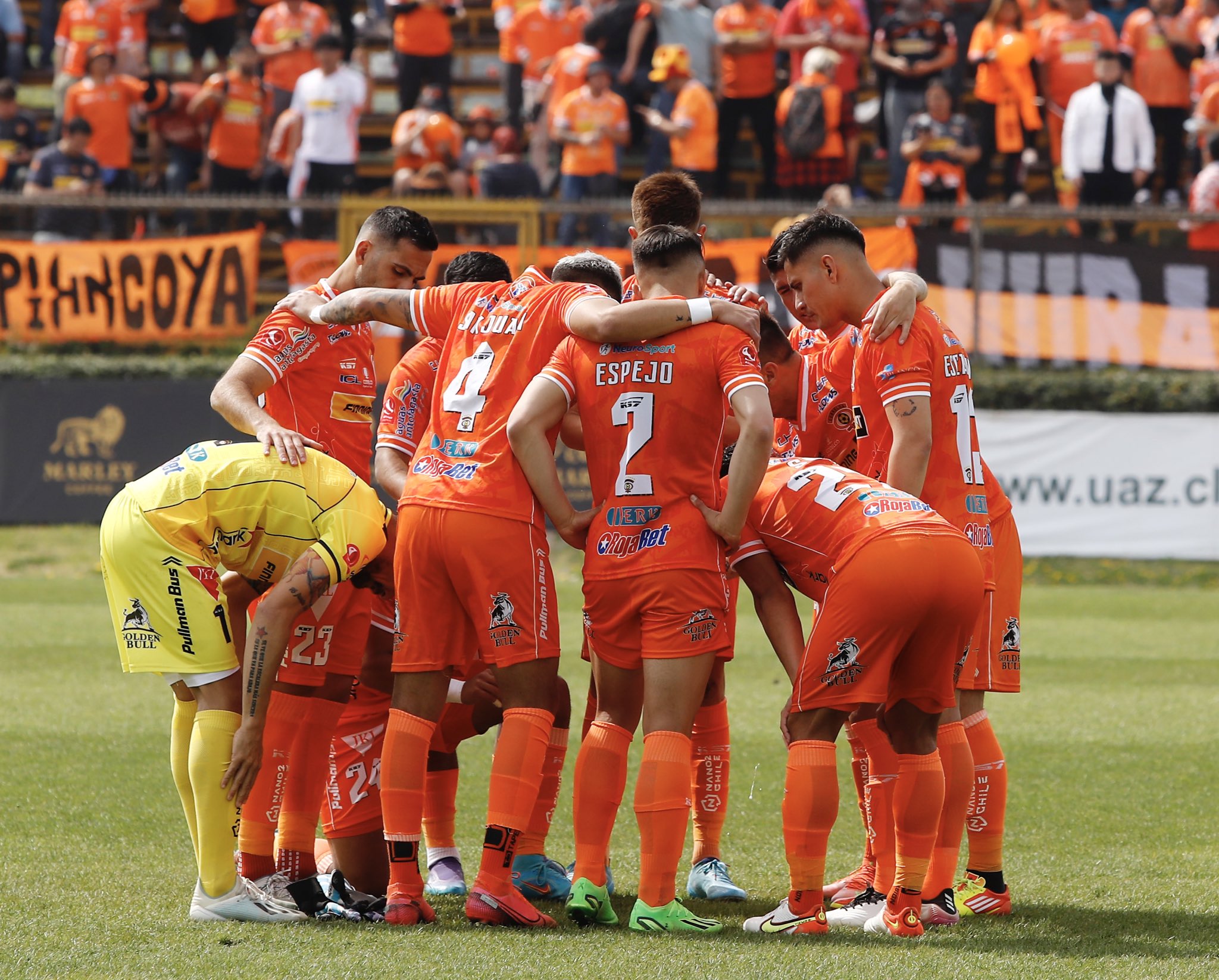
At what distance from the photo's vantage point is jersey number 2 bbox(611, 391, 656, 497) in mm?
4969

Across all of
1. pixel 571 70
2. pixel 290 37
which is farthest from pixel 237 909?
pixel 290 37

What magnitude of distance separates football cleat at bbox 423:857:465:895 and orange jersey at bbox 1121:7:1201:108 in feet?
53.4

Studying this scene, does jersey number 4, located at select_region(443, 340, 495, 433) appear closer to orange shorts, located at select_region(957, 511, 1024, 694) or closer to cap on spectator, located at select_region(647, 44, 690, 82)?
orange shorts, located at select_region(957, 511, 1024, 694)

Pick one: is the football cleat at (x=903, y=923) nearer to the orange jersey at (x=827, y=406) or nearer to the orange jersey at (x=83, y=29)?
the orange jersey at (x=827, y=406)

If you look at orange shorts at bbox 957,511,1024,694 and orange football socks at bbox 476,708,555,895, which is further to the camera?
orange shorts at bbox 957,511,1024,694

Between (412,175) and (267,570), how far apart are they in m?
13.6

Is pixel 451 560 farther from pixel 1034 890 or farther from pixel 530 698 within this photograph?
pixel 1034 890

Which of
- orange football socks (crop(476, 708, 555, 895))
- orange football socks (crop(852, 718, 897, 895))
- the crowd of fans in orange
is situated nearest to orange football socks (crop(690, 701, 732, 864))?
orange football socks (crop(852, 718, 897, 895))

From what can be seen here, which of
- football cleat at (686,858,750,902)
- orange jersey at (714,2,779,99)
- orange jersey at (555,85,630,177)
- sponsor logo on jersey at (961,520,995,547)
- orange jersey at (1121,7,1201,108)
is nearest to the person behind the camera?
sponsor logo on jersey at (961,520,995,547)

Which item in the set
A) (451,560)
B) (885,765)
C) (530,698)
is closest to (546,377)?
(451,560)

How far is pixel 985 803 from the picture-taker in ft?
17.8

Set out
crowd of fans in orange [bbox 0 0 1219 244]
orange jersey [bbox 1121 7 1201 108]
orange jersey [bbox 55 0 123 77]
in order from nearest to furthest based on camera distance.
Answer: crowd of fans in orange [bbox 0 0 1219 244] → orange jersey [bbox 1121 7 1201 108] → orange jersey [bbox 55 0 123 77]

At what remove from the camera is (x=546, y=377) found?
5.05 metres

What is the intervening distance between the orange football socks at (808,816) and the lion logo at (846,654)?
0.92 feet
